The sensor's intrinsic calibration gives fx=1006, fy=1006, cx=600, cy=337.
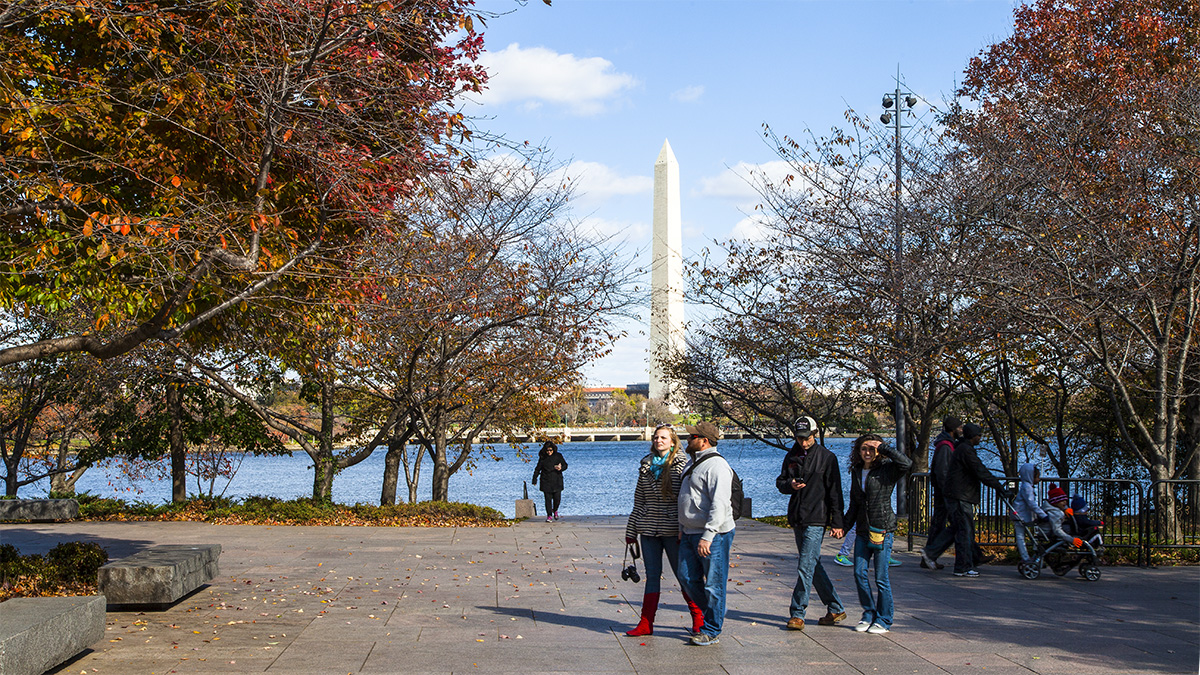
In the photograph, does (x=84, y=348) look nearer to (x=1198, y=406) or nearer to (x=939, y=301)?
(x=939, y=301)

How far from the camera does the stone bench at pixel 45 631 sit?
5.84 meters

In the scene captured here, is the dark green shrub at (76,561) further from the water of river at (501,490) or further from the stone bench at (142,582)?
the water of river at (501,490)

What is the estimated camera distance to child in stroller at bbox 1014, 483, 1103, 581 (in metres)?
10.8

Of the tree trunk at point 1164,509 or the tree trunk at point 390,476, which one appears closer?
the tree trunk at point 1164,509

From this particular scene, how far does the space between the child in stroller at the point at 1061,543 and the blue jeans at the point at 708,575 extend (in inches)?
204

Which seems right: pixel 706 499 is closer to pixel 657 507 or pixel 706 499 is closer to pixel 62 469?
pixel 657 507

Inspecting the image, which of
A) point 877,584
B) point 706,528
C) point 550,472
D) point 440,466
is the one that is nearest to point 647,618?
point 706,528

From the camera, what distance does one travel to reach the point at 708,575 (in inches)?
290

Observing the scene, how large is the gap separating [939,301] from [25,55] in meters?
13.5

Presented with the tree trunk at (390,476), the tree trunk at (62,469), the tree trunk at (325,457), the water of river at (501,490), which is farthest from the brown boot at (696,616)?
the water of river at (501,490)

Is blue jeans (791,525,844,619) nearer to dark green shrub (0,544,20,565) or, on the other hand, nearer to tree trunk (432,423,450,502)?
dark green shrub (0,544,20,565)

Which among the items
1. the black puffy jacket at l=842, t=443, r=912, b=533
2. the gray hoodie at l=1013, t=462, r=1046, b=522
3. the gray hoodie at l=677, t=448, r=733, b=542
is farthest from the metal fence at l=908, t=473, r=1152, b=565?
the gray hoodie at l=677, t=448, r=733, b=542

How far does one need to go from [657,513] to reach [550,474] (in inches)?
492

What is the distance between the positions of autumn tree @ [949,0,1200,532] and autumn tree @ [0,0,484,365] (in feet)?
27.7
